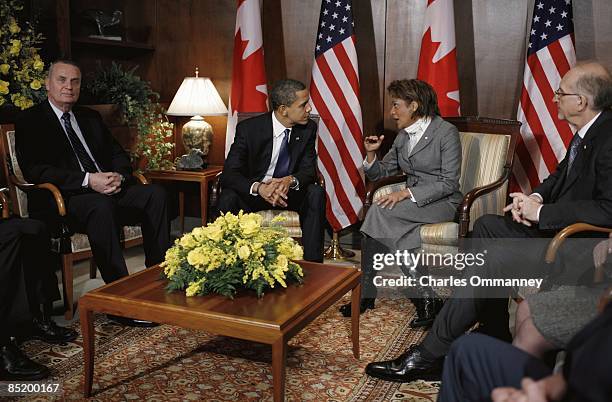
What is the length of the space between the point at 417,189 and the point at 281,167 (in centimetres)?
93

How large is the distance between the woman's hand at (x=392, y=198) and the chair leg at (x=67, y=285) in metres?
1.69

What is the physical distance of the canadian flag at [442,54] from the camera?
14.2 feet

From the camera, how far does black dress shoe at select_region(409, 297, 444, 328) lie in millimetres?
3369

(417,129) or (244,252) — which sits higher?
(417,129)

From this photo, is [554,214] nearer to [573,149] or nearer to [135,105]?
[573,149]

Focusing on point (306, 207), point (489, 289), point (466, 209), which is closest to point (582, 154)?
point (466, 209)

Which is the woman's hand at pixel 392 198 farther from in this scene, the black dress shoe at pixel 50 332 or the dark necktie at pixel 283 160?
the black dress shoe at pixel 50 332

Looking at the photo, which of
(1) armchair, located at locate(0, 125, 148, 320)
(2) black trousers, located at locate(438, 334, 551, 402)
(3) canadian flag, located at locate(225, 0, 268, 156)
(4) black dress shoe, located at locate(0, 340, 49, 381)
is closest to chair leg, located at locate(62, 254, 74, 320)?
(1) armchair, located at locate(0, 125, 148, 320)

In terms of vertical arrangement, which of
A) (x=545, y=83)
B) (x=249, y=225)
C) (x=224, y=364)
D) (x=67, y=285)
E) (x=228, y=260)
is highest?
(x=545, y=83)

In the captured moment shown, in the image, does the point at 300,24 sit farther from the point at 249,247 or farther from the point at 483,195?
the point at 249,247

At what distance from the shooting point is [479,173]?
392cm

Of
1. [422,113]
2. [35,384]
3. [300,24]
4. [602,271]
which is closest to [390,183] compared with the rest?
[422,113]

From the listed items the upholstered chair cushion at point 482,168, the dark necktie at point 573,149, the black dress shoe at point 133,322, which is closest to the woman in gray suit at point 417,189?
the upholstered chair cushion at point 482,168

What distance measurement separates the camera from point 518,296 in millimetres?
2789
